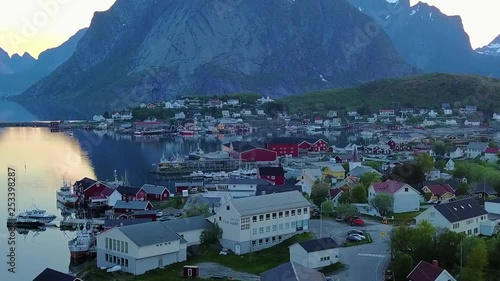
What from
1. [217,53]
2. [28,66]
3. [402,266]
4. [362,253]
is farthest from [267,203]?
[28,66]

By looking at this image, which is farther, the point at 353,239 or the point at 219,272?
the point at 353,239

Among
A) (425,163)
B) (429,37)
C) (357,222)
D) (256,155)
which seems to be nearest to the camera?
(357,222)

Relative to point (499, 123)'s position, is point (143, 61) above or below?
above

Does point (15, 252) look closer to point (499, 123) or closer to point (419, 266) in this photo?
point (419, 266)

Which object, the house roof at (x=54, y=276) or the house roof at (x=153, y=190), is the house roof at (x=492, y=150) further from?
the house roof at (x=54, y=276)

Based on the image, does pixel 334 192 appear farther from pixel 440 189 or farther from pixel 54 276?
pixel 54 276

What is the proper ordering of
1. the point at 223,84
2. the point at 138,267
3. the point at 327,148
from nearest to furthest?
the point at 138,267, the point at 327,148, the point at 223,84

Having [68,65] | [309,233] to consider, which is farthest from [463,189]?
[68,65]
